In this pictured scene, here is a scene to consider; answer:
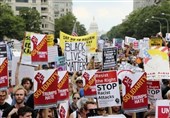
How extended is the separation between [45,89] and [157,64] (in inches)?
78.1

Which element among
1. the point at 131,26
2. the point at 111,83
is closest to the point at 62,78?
the point at 111,83

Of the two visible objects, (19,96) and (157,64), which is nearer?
(19,96)

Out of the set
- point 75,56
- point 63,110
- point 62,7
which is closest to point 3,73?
point 63,110

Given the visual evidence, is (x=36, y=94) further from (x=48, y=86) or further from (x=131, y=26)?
(x=131, y=26)

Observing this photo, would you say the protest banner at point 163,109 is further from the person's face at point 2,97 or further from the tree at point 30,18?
the tree at point 30,18

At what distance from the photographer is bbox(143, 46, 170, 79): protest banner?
8.48 metres

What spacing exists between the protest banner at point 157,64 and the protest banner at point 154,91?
0.14 meters

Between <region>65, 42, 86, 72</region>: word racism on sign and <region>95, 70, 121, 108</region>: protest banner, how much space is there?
4.00 meters

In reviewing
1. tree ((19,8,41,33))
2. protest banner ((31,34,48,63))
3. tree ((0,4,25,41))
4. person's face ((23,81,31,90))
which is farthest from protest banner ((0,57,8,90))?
tree ((19,8,41,33))

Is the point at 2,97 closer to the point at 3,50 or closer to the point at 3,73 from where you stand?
the point at 3,73

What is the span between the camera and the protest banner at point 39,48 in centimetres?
1073

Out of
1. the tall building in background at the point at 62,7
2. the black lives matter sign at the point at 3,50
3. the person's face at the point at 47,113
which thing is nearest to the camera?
the person's face at the point at 47,113

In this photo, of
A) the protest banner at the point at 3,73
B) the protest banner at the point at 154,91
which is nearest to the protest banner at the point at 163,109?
the protest banner at the point at 154,91

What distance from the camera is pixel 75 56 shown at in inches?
485
